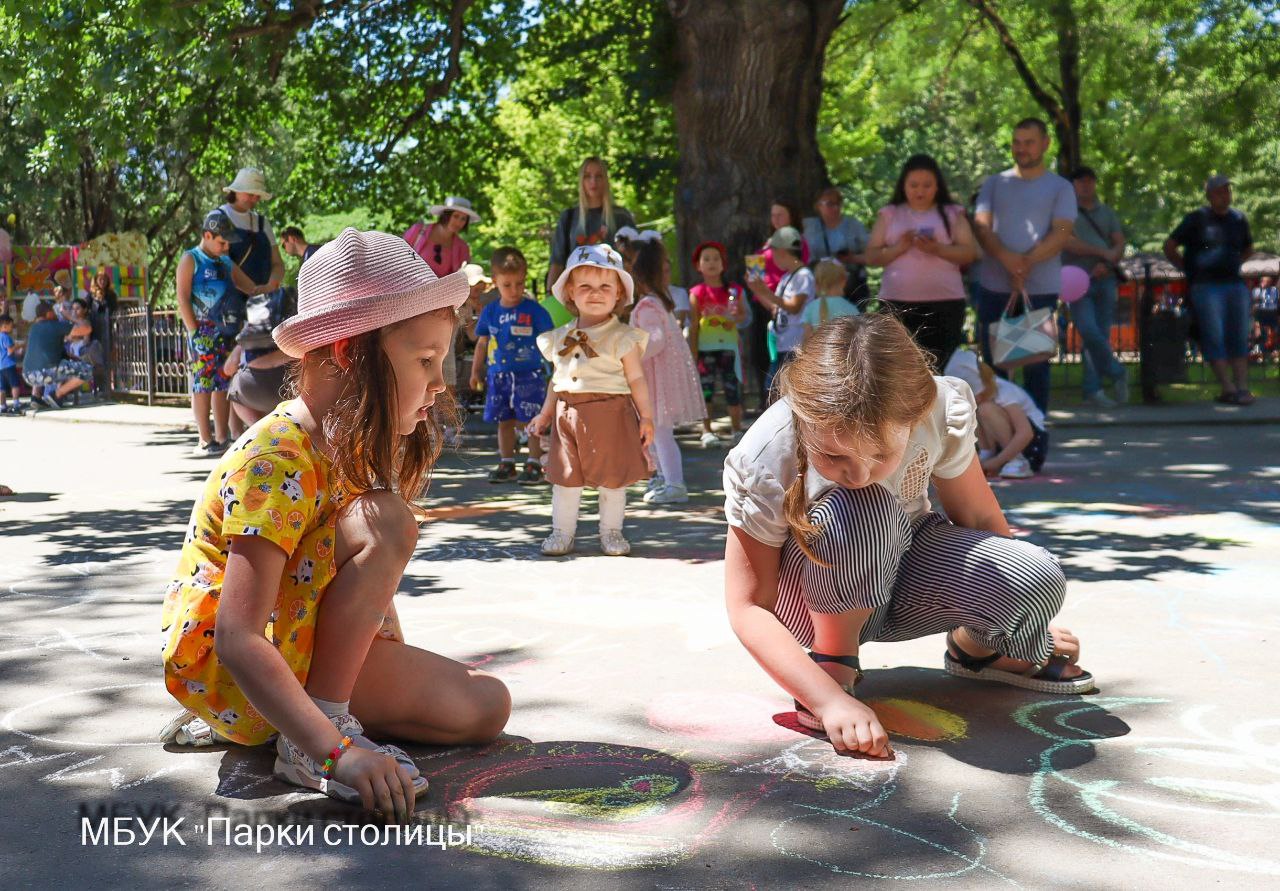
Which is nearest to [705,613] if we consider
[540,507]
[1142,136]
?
[540,507]

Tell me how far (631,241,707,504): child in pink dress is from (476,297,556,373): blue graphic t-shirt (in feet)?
2.47

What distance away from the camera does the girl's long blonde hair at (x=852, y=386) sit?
114 inches

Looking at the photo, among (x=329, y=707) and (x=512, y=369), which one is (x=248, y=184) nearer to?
(x=512, y=369)

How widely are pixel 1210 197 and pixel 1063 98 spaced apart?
917 cm

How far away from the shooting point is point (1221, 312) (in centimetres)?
1175

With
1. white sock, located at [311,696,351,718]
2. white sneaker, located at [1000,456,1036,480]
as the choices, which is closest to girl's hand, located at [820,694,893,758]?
white sock, located at [311,696,351,718]

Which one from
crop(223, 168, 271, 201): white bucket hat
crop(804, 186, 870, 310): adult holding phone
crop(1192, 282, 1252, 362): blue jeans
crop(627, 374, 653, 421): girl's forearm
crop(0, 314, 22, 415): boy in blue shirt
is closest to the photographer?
crop(627, 374, 653, 421): girl's forearm

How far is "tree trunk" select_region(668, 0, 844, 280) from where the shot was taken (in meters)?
11.9

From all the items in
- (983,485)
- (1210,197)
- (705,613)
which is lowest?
(705,613)

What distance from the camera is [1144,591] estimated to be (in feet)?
15.9

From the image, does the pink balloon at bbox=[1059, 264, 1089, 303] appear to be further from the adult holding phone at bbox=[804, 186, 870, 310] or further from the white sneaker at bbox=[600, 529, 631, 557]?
the white sneaker at bbox=[600, 529, 631, 557]

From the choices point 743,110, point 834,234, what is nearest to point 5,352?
point 743,110

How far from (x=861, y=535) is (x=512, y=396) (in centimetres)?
565

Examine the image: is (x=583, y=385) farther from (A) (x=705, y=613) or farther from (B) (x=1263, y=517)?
(B) (x=1263, y=517)
